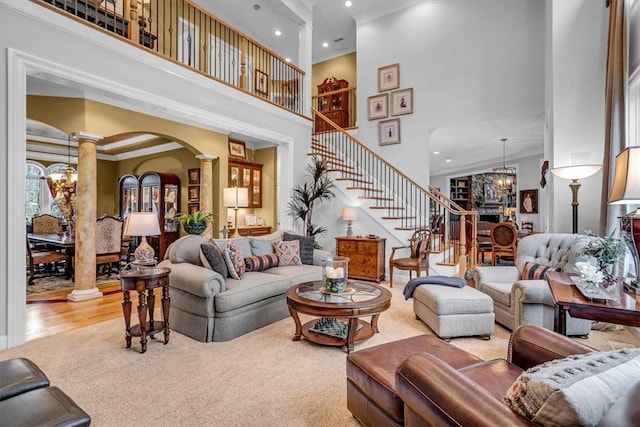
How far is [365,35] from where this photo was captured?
7.47 m

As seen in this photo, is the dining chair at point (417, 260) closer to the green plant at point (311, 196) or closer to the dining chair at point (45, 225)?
the green plant at point (311, 196)

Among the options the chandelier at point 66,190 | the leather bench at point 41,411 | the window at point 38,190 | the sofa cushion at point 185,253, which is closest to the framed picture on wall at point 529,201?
the sofa cushion at point 185,253

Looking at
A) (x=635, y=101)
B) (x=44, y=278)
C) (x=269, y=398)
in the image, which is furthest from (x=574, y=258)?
(x=44, y=278)

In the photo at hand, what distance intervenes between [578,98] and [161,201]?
7.46m

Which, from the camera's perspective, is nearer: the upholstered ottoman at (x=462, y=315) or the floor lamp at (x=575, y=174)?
the upholstered ottoman at (x=462, y=315)

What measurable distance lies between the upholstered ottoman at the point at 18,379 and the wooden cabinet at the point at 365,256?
4.47m

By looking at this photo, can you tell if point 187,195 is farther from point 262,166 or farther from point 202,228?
point 202,228

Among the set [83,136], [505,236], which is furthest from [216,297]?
[505,236]

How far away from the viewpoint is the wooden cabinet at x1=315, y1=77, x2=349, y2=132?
846 cm

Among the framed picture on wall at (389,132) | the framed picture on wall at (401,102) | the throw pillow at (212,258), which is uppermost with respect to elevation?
the framed picture on wall at (401,102)

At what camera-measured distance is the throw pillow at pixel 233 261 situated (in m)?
3.35

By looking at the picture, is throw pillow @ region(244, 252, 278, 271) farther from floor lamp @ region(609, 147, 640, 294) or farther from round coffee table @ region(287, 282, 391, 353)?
floor lamp @ region(609, 147, 640, 294)

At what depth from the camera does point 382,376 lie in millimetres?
1535

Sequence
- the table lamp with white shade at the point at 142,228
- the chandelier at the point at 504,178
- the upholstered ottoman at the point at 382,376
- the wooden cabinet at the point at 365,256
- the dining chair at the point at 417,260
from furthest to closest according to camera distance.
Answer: the chandelier at the point at 504,178, the wooden cabinet at the point at 365,256, the dining chair at the point at 417,260, the table lamp with white shade at the point at 142,228, the upholstered ottoman at the point at 382,376
